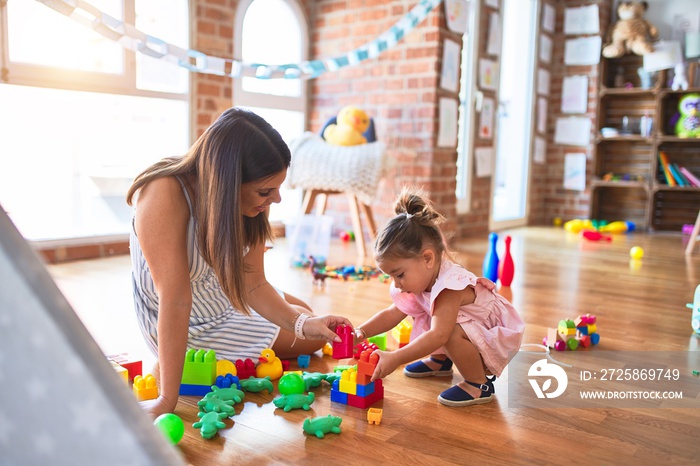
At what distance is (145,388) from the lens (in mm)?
1376

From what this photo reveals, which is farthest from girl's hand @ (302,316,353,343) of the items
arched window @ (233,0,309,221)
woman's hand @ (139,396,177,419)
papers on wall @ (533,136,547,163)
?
papers on wall @ (533,136,547,163)

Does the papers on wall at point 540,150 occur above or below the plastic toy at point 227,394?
above

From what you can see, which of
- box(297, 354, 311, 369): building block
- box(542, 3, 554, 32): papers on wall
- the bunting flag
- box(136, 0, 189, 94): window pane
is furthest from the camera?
box(542, 3, 554, 32): papers on wall

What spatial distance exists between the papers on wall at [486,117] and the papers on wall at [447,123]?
2.35 ft

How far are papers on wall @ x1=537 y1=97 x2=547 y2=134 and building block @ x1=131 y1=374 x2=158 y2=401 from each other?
5070 mm

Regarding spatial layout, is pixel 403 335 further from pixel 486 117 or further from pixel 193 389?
pixel 486 117

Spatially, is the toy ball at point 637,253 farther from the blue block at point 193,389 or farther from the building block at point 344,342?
the blue block at point 193,389

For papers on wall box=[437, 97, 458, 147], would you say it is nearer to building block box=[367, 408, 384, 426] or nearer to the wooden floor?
the wooden floor

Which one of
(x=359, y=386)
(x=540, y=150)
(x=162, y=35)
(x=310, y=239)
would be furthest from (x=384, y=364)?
(x=540, y=150)

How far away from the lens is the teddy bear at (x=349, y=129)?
3398 mm

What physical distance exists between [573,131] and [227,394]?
5.18 meters

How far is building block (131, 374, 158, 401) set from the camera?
137 centimetres

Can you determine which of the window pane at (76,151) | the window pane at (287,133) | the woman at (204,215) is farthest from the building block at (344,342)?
the window pane at (287,133)

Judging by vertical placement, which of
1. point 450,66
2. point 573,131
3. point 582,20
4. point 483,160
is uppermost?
point 582,20
